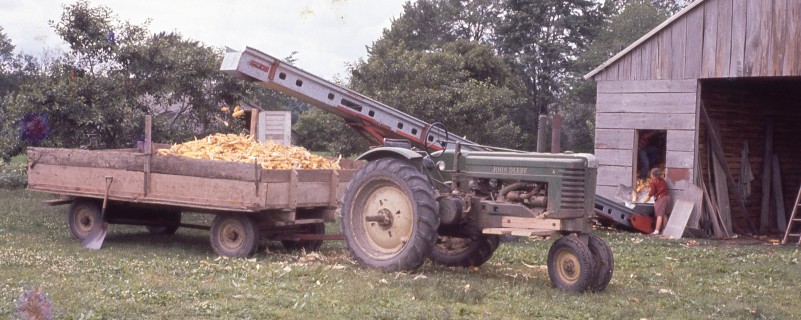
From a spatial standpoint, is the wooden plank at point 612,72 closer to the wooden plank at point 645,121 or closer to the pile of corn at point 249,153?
the wooden plank at point 645,121

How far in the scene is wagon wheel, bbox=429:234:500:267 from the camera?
11789 mm

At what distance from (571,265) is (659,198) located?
29.6 feet

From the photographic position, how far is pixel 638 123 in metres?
19.3

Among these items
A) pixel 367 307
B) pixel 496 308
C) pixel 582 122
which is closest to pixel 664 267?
pixel 496 308

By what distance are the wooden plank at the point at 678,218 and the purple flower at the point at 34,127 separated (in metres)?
12.1

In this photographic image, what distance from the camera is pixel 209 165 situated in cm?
1240

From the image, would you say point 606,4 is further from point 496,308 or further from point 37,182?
point 496,308

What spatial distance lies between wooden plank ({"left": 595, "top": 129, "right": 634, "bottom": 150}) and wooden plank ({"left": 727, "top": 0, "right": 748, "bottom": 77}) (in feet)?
7.93

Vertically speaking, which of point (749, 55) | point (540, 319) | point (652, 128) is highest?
point (749, 55)

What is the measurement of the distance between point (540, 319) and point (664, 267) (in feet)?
17.0

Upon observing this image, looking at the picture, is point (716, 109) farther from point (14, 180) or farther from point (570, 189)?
point (14, 180)

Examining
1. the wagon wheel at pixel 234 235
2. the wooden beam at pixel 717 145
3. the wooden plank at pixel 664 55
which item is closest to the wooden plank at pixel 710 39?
the wooden plank at pixel 664 55

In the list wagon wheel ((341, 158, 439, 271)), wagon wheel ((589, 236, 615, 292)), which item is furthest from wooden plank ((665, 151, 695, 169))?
wagon wheel ((341, 158, 439, 271))

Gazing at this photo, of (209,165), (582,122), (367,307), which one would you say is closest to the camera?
(367,307)
